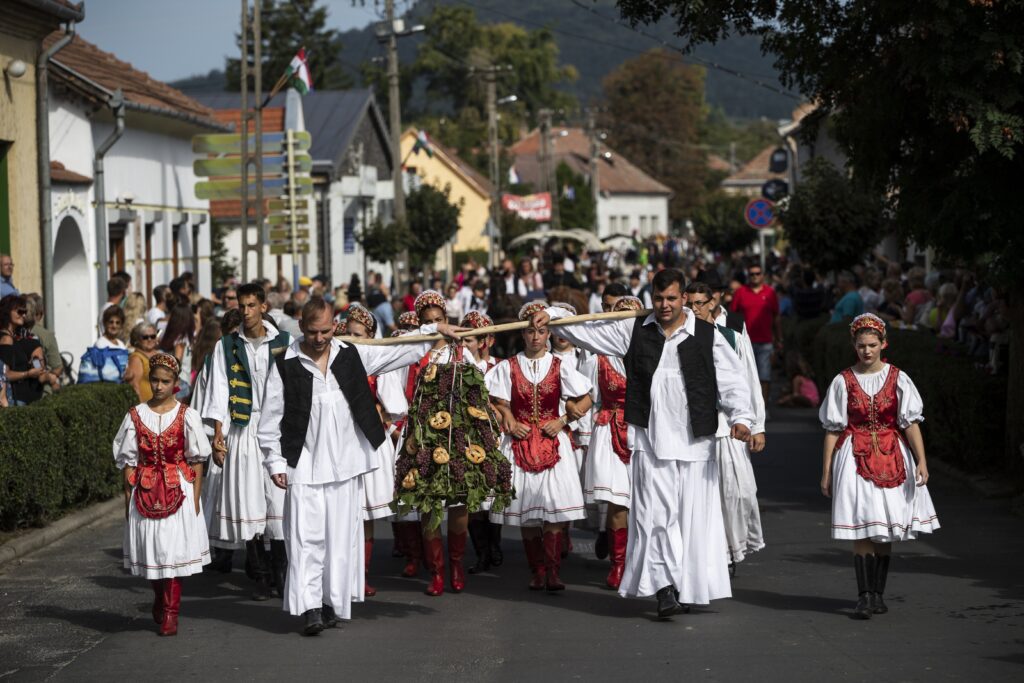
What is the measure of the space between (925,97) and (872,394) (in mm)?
4556

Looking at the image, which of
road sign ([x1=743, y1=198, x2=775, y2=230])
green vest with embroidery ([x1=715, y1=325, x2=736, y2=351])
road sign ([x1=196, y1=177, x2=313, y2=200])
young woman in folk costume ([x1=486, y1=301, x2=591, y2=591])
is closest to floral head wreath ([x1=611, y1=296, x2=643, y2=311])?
green vest with embroidery ([x1=715, y1=325, x2=736, y2=351])

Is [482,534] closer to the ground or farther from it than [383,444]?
closer to the ground

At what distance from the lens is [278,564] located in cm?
1039

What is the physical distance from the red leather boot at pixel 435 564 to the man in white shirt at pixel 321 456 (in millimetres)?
936

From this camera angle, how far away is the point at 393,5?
39969 mm

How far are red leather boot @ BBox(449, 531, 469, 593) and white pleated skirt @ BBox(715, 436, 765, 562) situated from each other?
1.70 metres

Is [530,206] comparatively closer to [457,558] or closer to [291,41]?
[291,41]

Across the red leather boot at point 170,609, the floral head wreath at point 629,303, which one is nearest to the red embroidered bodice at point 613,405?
the floral head wreath at point 629,303

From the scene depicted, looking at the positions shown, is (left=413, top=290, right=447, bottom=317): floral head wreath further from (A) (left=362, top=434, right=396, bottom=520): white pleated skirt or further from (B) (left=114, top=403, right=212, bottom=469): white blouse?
(B) (left=114, top=403, right=212, bottom=469): white blouse

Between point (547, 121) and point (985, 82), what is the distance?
58.6 meters

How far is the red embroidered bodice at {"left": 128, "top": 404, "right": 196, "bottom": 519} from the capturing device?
9.20 m

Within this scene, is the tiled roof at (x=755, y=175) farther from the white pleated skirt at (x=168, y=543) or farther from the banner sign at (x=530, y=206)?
the white pleated skirt at (x=168, y=543)

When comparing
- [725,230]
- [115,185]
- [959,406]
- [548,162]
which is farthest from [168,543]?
[548,162]

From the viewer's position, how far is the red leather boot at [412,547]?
437 inches
